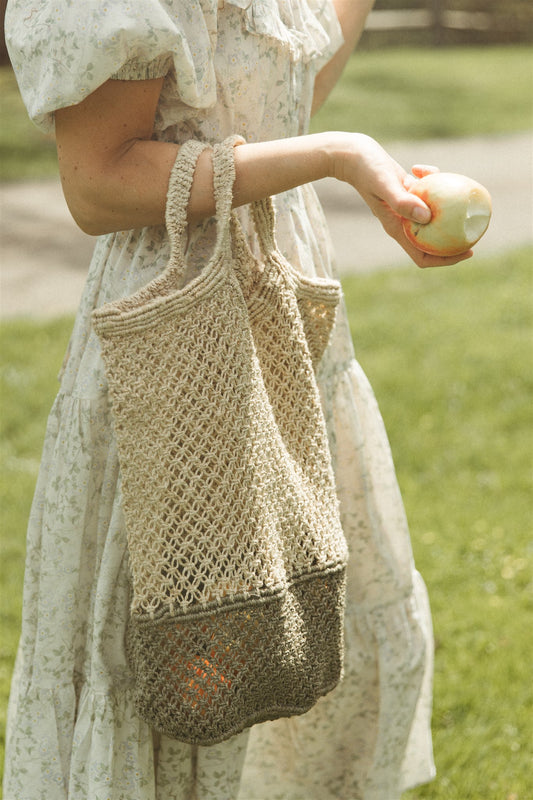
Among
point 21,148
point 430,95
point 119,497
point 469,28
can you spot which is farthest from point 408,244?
point 469,28

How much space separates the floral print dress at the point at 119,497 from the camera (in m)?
1.35

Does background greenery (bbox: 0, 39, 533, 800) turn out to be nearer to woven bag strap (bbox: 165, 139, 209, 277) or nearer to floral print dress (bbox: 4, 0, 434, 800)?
floral print dress (bbox: 4, 0, 434, 800)

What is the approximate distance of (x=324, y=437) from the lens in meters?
1.59

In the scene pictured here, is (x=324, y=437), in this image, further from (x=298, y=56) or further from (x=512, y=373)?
(x=512, y=373)

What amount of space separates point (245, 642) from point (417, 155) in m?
7.86

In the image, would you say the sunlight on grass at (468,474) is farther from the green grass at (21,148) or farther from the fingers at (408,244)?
the green grass at (21,148)

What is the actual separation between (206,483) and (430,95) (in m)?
11.5

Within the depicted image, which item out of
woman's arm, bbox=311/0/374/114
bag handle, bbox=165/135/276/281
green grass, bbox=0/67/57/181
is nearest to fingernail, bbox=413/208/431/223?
bag handle, bbox=165/135/276/281

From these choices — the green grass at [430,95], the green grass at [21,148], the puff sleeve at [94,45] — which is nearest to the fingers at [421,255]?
the puff sleeve at [94,45]

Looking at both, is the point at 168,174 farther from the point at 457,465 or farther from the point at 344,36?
the point at 457,465

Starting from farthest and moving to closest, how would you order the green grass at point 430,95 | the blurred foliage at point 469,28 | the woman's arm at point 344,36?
1. the blurred foliage at point 469,28
2. the green grass at point 430,95
3. the woman's arm at point 344,36

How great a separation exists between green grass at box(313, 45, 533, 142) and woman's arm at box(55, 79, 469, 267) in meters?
8.22

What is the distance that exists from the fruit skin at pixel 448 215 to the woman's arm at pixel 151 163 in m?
0.03

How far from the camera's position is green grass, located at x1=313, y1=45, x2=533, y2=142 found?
10117 millimetres
